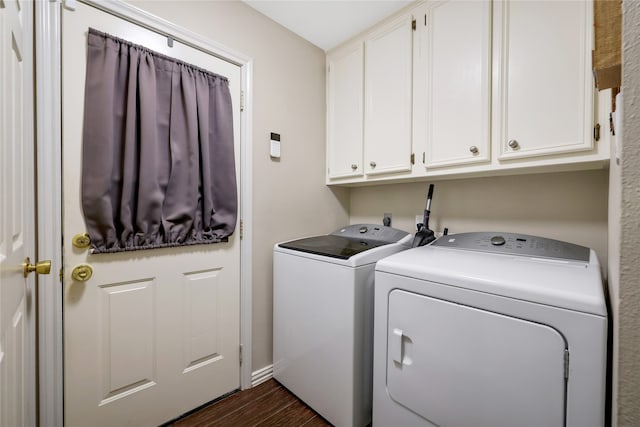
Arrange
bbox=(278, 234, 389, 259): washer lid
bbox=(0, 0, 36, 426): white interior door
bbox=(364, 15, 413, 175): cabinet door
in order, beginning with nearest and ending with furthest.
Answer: bbox=(0, 0, 36, 426): white interior door → bbox=(278, 234, 389, 259): washer lid → bbox=(364, 15, 413, 175): cabinet door

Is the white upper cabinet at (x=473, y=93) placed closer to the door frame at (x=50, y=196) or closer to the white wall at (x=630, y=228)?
the white wall at (x=630, y=228)

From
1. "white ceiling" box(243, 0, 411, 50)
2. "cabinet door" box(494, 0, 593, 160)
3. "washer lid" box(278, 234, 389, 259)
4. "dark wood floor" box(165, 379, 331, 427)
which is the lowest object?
"dark wood floor" box(165, 379, 331, 427)

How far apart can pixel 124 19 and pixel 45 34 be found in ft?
1.08

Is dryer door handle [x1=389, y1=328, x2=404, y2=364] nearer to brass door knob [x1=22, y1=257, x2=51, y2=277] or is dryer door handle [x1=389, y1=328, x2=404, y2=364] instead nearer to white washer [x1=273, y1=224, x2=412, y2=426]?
white washer [x1=273, y1=224, x2=412, y2=426]

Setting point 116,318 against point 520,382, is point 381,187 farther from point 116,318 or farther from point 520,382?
point 116,318

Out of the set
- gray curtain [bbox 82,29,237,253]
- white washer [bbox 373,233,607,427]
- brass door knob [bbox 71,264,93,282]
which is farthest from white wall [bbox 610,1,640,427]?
brass door knob [bbox 71,264,93,282]

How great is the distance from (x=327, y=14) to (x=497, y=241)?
168 centimetres

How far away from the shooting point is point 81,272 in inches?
46.0

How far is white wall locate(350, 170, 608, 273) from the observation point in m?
1.33

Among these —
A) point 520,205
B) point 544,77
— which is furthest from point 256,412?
point 544,77

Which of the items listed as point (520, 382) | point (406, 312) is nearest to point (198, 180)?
point (406, 312)

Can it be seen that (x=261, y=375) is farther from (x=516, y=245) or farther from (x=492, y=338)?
(x=516, y=245)

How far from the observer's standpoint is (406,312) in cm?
111

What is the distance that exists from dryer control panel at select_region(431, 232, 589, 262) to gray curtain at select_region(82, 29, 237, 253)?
1.30 metres
